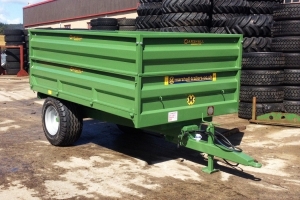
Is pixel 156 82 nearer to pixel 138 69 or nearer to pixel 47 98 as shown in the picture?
pixel 138 69

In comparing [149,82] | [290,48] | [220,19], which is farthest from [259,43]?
[149,82]

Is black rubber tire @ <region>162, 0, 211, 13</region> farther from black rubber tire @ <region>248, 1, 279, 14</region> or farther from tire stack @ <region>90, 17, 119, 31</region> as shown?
tire stack @ <region>90, 17, 119, 31</region>

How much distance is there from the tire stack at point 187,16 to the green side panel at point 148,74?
412 centimetres

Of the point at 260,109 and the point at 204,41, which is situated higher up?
the point at 204,41

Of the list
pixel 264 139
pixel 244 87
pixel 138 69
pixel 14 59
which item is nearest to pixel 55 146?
pixel 138 69

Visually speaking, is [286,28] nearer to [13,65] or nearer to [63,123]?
[63,123]

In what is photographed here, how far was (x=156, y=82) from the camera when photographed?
4988 millimetres

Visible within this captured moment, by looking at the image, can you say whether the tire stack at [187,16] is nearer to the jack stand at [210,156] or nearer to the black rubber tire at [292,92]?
the black rubber tire at [292,92]

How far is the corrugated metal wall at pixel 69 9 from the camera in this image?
2378cm

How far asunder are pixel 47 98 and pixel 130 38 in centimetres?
247

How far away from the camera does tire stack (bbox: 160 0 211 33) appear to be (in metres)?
9.84

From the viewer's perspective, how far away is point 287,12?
877 centimetres

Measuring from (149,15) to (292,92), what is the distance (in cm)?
471

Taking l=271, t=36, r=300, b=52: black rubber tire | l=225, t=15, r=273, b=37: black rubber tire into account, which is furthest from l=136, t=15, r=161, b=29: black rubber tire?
l=271, t=36, r=300, b=52: black rubber tire
